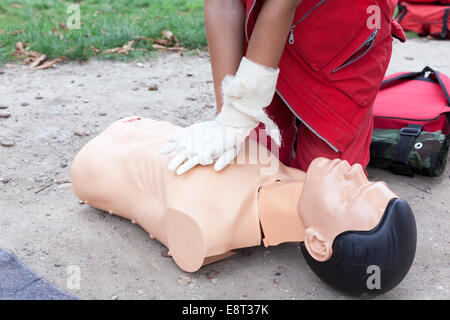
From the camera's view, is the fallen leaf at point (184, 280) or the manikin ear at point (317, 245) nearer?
the manikin ear at point (317, 245)

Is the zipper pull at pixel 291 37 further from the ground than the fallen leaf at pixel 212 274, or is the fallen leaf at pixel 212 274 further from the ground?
the zipper pull at pixel 291 37

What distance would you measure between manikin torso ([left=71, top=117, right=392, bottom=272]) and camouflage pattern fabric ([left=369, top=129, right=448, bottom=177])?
634 mm

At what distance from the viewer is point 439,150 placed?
1979 mm

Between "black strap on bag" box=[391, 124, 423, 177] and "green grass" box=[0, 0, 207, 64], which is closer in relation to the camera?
"black strap on bag" box=[391, 124, 423, 177]

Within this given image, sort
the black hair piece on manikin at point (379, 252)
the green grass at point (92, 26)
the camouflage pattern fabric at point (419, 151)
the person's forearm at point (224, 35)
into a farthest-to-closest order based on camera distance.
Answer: the green grass at point (92, 26) → the camouflage pattern fabric at point (419, 151) → the person's forearm at point (224, 35) → the black hair piece on manikin at point (379, 252)

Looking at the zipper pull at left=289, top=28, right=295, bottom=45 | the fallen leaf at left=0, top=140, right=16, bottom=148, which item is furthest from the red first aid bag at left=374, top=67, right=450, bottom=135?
the fallen leaf at left=0, top=140, right=16, bottom=148

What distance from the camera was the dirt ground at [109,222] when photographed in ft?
4.74

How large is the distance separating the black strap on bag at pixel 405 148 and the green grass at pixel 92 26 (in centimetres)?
197

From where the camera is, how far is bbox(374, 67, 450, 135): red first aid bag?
2.08 m

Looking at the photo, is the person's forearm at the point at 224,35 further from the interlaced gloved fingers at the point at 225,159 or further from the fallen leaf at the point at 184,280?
the fallen leaf at the point at 184,280

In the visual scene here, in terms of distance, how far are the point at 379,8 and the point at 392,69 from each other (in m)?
1.88

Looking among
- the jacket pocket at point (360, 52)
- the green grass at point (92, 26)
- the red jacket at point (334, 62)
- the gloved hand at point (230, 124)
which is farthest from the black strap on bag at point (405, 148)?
the green grass at point (92, 26)

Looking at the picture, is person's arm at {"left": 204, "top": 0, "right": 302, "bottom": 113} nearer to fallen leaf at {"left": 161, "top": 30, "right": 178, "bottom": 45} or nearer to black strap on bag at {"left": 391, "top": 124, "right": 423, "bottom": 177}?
black strap on bag at {"left": 391, "top": 124, "right": 423, "bottom": 177}

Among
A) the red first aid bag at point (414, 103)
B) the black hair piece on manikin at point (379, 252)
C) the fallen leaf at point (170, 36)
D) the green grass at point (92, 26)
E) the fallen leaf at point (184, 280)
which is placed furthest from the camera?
the fallen leaf at point (170, 36)
